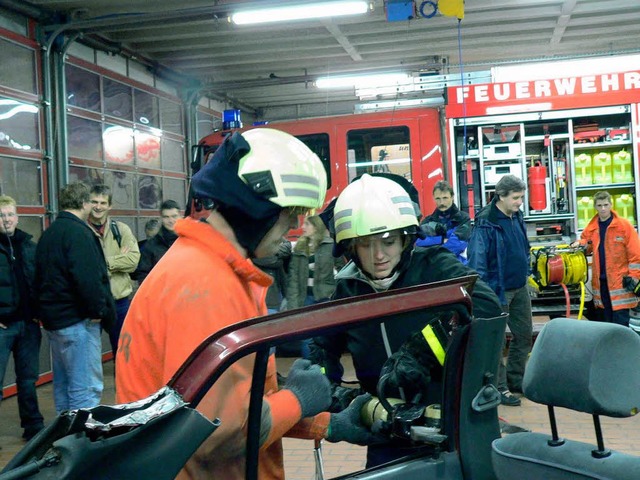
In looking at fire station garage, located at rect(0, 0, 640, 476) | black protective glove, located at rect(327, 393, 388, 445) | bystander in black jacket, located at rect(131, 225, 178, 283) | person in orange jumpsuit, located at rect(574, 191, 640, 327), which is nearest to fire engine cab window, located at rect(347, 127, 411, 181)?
fire station garage, located at rect(0, 0, 640, 476)

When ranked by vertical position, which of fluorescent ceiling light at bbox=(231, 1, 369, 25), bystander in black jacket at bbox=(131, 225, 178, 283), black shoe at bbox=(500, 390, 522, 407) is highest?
fluorescent ceiling light at bbox=(231, 1, 369, 25)

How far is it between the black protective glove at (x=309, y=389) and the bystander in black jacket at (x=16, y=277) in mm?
4300

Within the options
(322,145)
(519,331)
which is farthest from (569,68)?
(519,331)

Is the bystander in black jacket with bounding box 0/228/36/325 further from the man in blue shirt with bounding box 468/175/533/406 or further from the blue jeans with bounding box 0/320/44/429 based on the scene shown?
the man in blue shirt with bounding box 468/175/533/406

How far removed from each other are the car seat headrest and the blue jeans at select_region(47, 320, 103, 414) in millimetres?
3964

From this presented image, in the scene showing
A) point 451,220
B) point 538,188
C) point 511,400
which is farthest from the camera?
point 538,188

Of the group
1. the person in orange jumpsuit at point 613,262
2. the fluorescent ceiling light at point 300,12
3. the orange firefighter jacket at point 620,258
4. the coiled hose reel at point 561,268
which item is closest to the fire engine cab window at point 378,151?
the fluorescent ceiling light at point 300,12

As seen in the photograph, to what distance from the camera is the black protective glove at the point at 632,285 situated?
739cm

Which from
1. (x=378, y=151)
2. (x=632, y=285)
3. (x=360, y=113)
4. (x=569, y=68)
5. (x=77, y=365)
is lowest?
(x=77, y=365)

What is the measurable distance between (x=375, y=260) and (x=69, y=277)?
10.7 feet

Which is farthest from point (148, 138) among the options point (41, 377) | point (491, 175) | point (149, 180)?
point (491, 175)

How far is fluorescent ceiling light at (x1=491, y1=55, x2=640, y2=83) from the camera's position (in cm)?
1259

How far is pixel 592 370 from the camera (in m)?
1.71

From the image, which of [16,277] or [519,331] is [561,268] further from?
[16,277]
